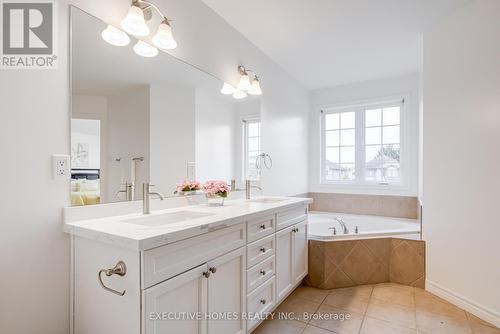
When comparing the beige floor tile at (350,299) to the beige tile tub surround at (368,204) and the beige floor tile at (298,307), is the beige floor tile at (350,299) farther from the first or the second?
the beige tile tub surround at (368,204)

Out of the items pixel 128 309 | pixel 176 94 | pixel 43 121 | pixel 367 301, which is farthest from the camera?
pixel 367 301

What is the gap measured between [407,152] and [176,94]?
299cm

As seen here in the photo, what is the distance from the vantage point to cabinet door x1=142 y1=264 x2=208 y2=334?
1.07 meters

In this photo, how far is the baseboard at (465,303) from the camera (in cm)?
191

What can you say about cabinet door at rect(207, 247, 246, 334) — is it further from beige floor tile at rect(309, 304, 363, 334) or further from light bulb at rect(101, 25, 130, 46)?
light bulb at rect(101, 25, 130, 46)

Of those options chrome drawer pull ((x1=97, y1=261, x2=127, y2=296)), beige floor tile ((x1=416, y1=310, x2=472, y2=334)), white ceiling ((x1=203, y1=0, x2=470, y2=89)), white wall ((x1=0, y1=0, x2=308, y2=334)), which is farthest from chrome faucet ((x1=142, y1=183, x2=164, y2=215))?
beige floor tile ((x1=416, y1=310, x2=472, y2=334))

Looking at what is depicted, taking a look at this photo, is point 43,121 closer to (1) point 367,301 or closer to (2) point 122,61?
(2) point 122,61

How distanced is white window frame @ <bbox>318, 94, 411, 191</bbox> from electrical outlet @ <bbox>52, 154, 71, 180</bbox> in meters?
3.38

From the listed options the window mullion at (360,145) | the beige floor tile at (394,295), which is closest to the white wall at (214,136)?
the beige floor tile at (394,295)

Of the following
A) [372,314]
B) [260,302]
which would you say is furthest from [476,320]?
[260,302]

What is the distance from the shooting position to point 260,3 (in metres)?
2.08

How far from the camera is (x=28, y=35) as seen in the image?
47.9 inches

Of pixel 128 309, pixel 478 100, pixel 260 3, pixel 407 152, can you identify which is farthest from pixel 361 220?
pixel 128 309

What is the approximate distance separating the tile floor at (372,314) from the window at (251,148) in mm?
1167
